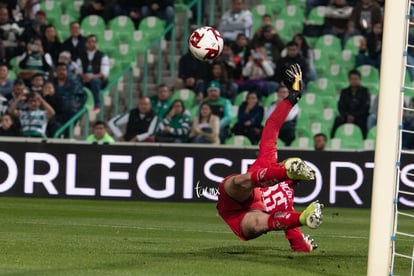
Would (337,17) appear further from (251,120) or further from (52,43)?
(52,43)

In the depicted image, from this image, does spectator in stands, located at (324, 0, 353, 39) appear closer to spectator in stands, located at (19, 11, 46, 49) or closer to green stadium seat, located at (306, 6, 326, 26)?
green stadium seat, located at (306, 6, 326, 26)

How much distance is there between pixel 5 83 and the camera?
2138 cm

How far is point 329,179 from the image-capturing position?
18.0 meters

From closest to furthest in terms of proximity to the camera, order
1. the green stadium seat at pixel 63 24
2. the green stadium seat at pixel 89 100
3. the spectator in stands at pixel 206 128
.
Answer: the spectator in stands at pixel 206 128, the green stadium seat at pixel 89 100, the green stadium seat at pixel 63 24

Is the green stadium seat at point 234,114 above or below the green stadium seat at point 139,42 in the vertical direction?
below

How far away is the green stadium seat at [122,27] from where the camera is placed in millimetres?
23453

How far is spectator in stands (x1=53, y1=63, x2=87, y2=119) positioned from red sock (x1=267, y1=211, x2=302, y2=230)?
11.3m

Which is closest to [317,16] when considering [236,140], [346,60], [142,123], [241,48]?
[346,60]

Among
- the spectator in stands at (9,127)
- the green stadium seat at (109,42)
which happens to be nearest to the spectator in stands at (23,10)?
the green stadium seat at (109,42)

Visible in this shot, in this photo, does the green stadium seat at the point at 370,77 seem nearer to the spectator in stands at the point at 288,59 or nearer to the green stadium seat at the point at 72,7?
the spectator in stands at the point at 288,59

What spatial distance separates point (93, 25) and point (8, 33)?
5.85 feet

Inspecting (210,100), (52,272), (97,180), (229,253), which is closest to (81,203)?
(97,180)

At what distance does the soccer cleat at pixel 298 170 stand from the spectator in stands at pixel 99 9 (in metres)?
14.1

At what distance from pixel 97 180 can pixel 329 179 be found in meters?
3.71
